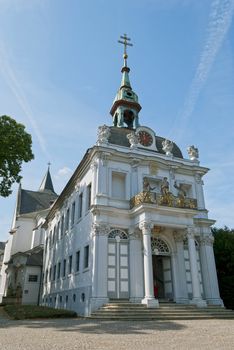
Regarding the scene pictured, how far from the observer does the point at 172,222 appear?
19.0 metres

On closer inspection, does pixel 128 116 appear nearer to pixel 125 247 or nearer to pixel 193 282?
pixel 125 247

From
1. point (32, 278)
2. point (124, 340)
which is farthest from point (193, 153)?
point (32, 278)

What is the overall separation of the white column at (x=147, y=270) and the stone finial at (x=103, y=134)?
6512 mm

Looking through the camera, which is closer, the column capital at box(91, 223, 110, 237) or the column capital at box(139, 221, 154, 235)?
the column capital at box(139, 221, 154, 235)

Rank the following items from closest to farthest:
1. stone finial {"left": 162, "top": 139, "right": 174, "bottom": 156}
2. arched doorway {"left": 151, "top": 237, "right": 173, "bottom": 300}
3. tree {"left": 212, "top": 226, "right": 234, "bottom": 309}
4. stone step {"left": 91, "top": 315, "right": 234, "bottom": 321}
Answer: stone step {"left": 91, "top": 315, "right": 234, "bottom": 321}
arched doorway {"left": 151, "top": 237, "right": 173, "bottom": 300}
tree {"left": 212, "top": 226, "right": 234, "bottom": 309}
stone finial {"left": 162, "top": 139, "right": 174, "bottom": 156}

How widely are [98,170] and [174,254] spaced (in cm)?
749

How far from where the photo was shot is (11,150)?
1886 cm

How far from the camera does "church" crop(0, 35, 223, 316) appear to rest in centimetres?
1816

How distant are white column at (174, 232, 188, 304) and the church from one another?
62mm

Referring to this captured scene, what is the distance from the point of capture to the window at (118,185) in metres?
21.0

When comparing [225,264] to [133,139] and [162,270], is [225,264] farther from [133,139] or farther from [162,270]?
[133,139]

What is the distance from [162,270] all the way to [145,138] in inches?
383

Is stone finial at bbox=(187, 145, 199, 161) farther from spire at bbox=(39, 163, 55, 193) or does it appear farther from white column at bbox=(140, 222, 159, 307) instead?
spire at bbox=(39, 163, 55, 193)

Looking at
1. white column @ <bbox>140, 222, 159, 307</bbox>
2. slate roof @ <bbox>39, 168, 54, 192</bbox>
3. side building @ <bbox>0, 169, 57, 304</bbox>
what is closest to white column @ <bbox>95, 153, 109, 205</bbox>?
white column @ <bbox>140, 222, 159, 307</bbox>
